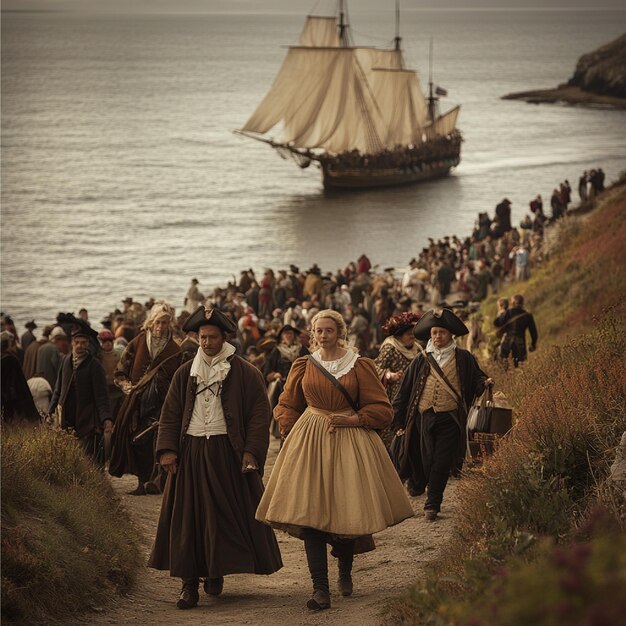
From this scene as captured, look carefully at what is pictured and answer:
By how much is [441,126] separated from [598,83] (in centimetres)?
3257

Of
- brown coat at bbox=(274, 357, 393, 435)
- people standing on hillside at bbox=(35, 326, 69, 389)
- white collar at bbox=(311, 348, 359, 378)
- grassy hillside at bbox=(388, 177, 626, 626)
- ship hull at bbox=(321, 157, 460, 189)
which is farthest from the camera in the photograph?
ship hull at bbox=(321, 157, 460, 189)

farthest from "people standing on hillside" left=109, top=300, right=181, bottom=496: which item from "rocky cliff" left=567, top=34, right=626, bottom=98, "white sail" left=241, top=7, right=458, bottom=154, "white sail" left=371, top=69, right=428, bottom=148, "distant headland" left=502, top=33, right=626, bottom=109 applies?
"white sail" left=371, top=69, right=428, bottom=148

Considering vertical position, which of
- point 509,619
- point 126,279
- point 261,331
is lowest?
point 126,279

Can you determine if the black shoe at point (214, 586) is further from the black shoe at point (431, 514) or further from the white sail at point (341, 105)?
the white sail at point (341, 105)

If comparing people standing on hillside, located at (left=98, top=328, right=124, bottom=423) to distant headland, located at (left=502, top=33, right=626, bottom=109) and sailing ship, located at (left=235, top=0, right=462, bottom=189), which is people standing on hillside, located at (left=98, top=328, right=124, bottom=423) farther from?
distant headland, located at (left=502, top=33, right=626, bottom=109)

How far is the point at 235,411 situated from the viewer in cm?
767

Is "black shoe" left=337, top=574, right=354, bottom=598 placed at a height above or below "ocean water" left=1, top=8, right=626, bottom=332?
above

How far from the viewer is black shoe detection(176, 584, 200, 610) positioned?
7.53 m

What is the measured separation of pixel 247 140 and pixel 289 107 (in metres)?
41.9

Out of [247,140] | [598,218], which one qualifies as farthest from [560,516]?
[247,140]

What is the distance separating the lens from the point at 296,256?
216 ft

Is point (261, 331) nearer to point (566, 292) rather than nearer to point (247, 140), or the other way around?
point (566, 292)

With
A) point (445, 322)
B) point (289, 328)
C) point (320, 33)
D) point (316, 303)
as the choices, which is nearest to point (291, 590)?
point (445, 322)

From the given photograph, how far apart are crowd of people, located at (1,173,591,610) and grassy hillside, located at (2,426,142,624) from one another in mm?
466
